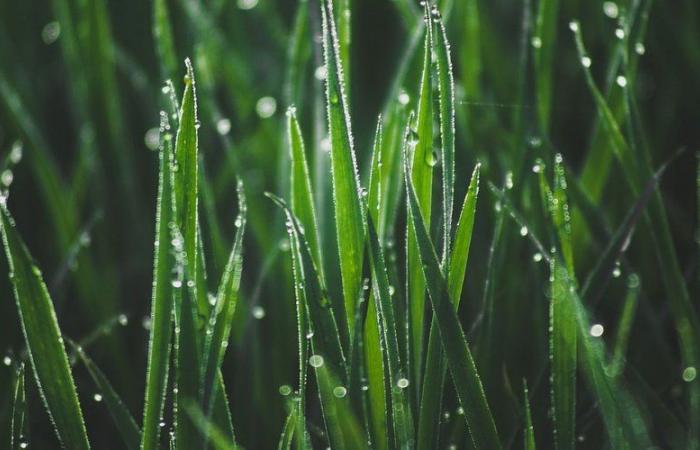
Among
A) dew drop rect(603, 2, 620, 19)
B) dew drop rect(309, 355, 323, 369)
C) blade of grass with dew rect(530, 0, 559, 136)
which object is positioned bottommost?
dew drop rect(309, 355, 323, 369)

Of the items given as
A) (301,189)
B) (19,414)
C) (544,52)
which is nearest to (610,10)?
(544,52)

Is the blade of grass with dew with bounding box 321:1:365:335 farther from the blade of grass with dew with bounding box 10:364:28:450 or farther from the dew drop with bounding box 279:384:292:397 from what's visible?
the blade of grass with dew with bounding box 10:364:28:450

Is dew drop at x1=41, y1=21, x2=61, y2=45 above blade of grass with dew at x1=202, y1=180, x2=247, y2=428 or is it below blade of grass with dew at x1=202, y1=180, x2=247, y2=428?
above

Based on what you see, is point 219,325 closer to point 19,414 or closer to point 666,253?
point 19,414

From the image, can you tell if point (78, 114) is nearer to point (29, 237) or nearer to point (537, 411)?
point (29, 237)

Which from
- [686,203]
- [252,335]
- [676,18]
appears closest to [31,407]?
[252,335]

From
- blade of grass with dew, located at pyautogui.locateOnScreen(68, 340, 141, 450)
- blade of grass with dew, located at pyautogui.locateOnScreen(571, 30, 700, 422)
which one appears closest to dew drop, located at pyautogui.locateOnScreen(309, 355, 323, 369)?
blade of grass with dew, located at pyautogui.locateOnScreen(68, 340, 141, 450)
